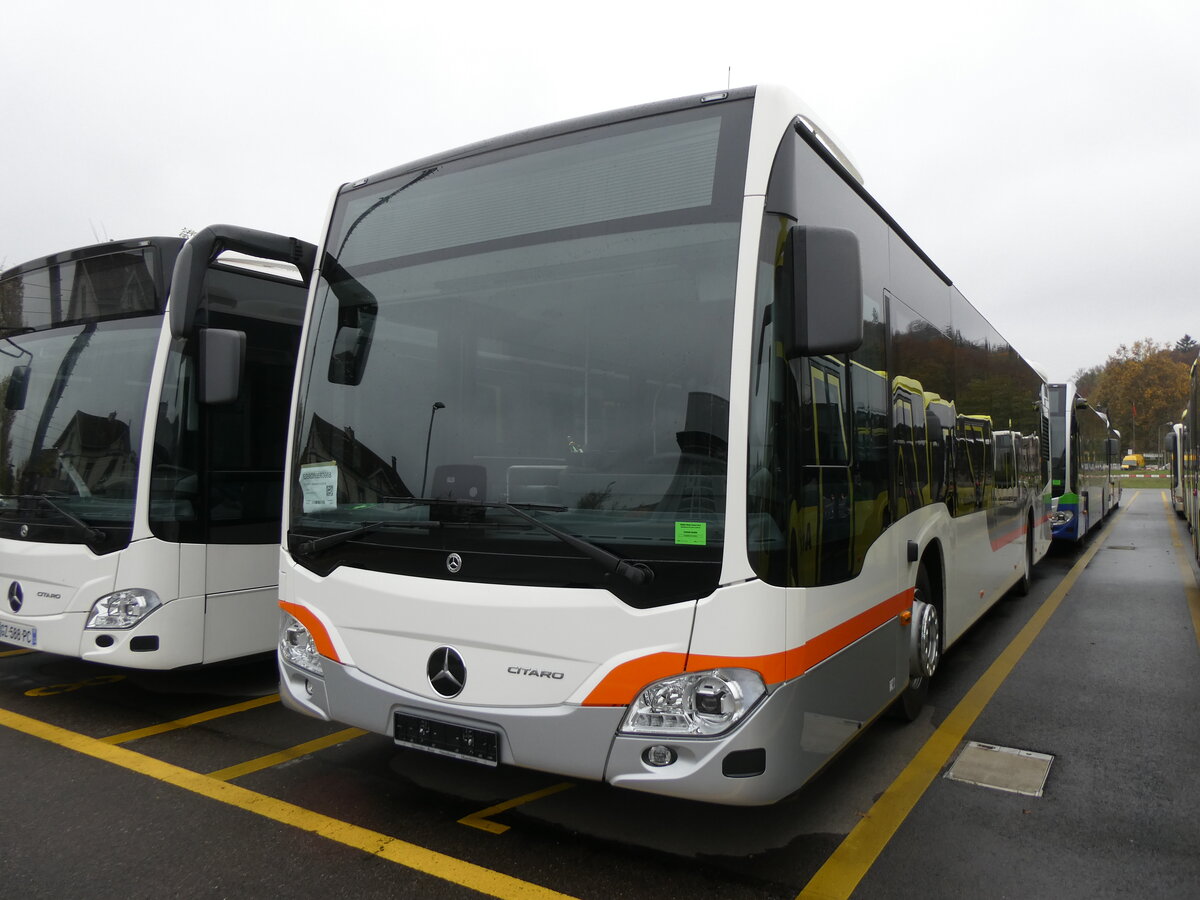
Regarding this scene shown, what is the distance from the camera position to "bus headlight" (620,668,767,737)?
2.96m

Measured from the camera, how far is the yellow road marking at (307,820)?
3252 millimetres

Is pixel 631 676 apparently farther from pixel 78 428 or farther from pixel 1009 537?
pixel 1009 537

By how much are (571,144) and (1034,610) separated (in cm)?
814

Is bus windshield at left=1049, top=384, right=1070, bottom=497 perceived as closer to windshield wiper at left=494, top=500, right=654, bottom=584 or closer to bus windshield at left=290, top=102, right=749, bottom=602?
bus windshield at left=290, top=102, right=749, bottom=602

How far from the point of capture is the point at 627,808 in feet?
12.9

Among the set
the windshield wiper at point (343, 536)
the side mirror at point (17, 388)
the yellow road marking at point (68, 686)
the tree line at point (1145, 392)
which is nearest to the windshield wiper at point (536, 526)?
the windshield wiper at point (343, 536)

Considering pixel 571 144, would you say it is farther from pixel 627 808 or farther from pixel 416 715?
pixel 627 808

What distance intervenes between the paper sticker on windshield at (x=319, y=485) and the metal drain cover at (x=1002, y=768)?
3313 mm

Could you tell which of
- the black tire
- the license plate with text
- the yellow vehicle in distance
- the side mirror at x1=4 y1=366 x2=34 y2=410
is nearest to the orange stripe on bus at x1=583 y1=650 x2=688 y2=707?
the black tire

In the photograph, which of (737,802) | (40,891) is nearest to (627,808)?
(737,802)

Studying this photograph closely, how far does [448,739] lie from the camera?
3.33 meters

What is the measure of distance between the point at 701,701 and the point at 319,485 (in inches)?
77.7

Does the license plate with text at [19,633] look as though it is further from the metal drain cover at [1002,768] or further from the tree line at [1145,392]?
the tree line at [1145,392]

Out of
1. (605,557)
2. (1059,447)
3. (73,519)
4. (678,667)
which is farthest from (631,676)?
(1059,447)
